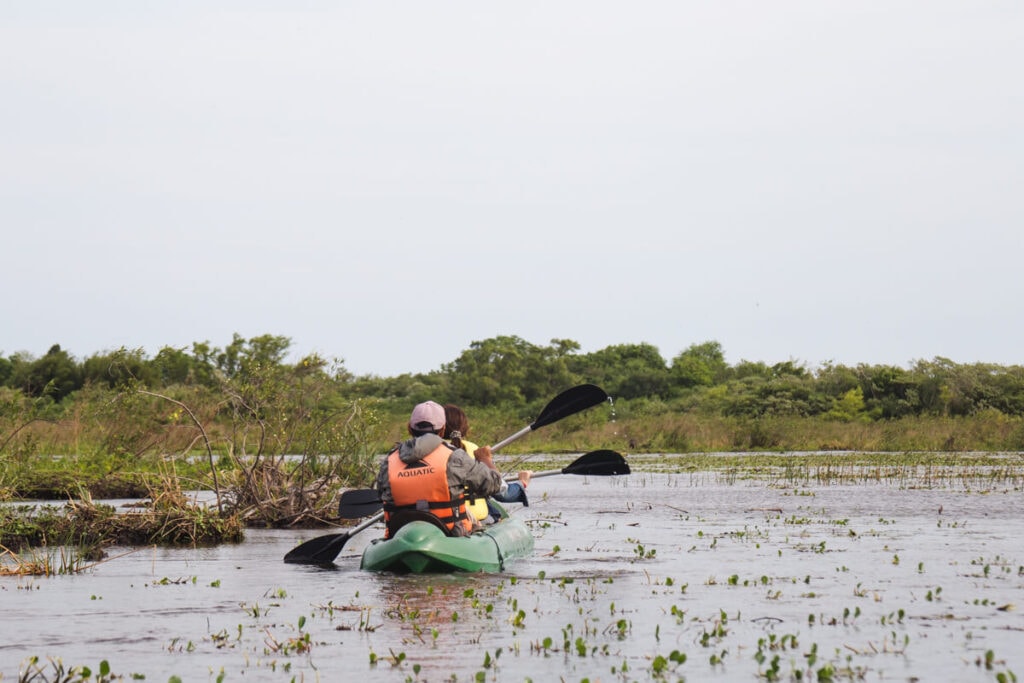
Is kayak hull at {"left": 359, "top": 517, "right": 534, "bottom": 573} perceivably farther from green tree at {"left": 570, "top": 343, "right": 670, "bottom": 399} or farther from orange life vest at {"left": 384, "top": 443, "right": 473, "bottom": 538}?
green tree at {"left": 570, "top": 343, "right": 670, "bottom": 399}

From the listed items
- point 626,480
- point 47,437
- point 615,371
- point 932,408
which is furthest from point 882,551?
point 615,371

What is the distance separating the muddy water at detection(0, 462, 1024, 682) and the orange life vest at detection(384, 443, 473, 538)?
2.16 ft

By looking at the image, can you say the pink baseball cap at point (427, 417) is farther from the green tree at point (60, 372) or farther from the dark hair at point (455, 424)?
the green tree at point (60, 372)

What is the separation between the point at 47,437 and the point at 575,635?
22.7 m

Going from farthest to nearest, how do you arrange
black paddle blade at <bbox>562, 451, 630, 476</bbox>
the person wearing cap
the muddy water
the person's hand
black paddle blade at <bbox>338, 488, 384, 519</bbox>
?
1. black paddle blade at <bbox>562, 451, 630, 476</bbox>
2. black paddle blade at <bbox>338, 488, 384, 519</bbox>
3. the person's hand
4. the person wearing cap
5. the muddy water

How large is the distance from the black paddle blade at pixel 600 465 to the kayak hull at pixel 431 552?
9.86 ft

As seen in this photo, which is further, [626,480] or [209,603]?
[626,480]

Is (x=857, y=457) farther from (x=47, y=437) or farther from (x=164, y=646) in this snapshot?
(x=164, y=646)

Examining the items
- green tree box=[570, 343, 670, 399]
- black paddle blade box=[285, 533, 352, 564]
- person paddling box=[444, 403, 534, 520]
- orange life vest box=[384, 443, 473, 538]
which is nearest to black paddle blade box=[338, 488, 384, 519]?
black paddle blade box=[285, 533, 352, 564]

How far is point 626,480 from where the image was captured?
1185 inches

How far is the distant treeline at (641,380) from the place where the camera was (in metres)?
51.9

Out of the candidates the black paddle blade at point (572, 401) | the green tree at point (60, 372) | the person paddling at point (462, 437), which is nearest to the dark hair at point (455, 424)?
the person paddling at point (462, 437)

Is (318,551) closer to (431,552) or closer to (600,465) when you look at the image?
(431,552)

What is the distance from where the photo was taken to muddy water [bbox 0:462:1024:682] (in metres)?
8.80
